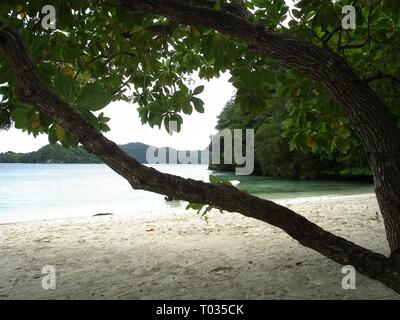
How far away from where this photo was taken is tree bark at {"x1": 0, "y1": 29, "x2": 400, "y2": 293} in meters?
1.68

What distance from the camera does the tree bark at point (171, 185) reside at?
5.51ft

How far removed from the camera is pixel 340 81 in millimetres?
2488

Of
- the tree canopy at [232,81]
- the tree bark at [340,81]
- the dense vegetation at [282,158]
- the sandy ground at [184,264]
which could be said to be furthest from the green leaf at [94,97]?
the dense vegetation at [282,158]

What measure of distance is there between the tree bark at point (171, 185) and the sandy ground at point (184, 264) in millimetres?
828

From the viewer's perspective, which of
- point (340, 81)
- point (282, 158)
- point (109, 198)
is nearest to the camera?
point (340, 81)

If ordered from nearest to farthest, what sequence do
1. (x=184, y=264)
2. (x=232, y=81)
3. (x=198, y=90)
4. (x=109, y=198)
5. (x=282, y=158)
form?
(x=232, y=81) < (x=198, y=90) < (x=184, y=264) < (x=109, y=198) < (x=282, y=158)

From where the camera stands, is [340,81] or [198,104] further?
[198,104]

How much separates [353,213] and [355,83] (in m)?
6.56

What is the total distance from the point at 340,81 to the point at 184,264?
8.69ft

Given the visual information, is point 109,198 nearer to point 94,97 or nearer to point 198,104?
point 198,104

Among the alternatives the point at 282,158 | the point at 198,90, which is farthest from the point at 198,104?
the point at 282,158

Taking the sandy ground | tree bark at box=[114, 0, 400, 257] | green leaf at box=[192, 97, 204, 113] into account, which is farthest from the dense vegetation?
tree bark at box=[114, 0, 400, 257]
